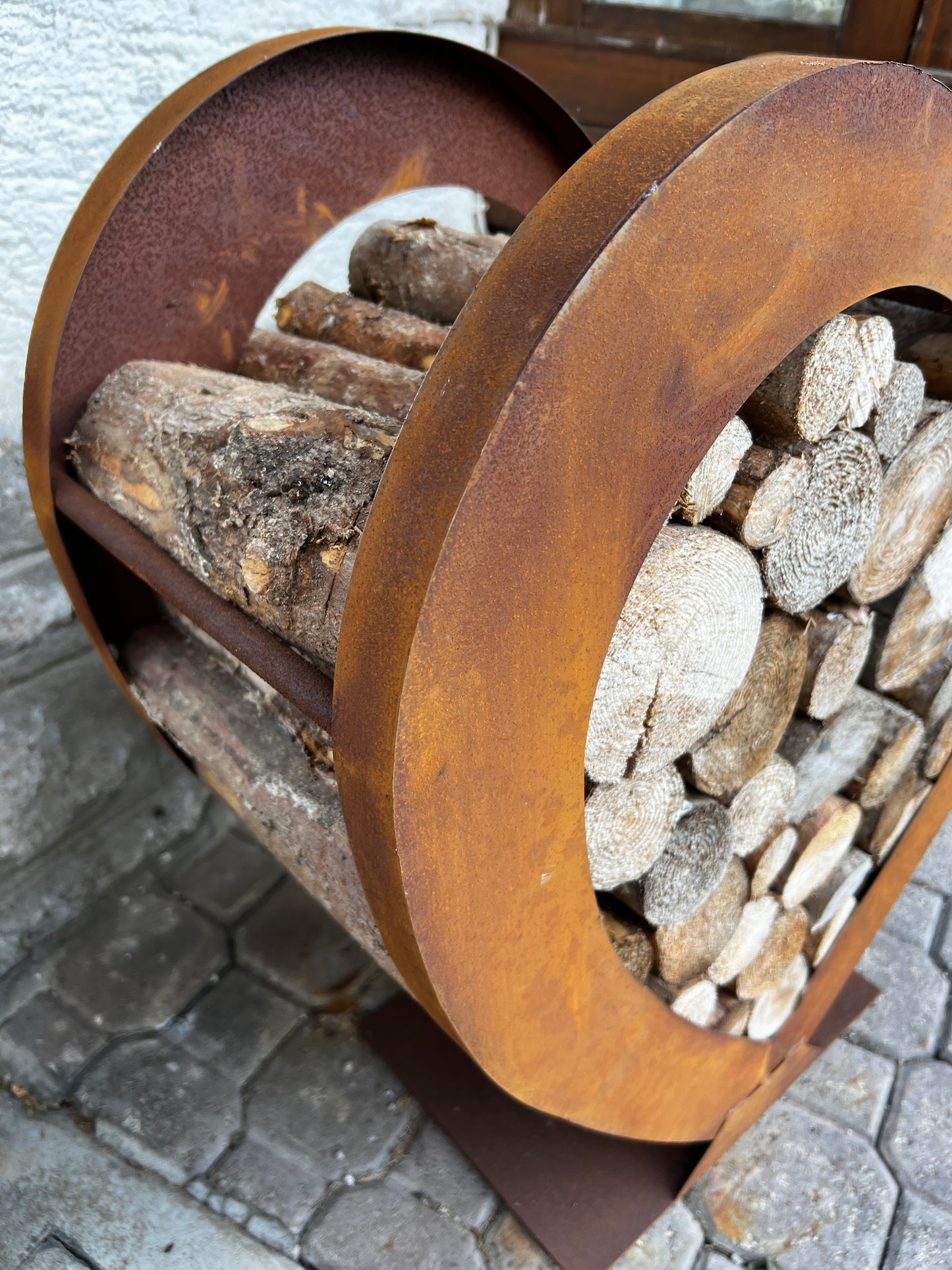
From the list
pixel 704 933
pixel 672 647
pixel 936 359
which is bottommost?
pixel 704 933

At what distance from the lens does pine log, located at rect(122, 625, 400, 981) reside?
1.10 meters

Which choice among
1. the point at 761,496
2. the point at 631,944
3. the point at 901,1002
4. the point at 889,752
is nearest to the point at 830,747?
the point at 889,752

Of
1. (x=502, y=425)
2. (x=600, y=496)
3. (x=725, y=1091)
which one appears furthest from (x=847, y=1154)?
(x=502, y=425)

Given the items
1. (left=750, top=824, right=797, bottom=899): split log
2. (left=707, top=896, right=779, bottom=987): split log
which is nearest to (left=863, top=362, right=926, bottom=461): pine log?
(left=750, top=824, right=797, bottom=899): split log

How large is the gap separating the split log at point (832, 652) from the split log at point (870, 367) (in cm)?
Answer: 24

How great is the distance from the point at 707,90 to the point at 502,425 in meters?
0.32

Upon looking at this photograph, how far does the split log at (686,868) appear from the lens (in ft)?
3.56

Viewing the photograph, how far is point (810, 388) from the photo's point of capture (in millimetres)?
885

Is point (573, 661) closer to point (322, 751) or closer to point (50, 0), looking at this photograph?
point (322, 751)

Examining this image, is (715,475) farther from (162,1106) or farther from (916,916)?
(916,916)

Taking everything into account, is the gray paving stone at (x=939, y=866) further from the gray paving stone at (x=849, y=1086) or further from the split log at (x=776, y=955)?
the split log at (x=776, y=955)

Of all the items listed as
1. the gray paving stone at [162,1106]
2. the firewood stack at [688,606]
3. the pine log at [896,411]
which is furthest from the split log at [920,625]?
the gray paving stone at [162,1106]

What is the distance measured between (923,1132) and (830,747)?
85 cm

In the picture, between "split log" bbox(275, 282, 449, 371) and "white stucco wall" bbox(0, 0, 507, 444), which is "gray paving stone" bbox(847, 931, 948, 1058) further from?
"white stucco wall" bbox(0, 0, 507, 444)
